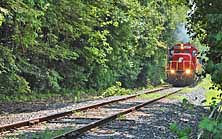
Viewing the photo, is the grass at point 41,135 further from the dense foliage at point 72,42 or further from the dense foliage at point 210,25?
the dense foliage at point 72,42

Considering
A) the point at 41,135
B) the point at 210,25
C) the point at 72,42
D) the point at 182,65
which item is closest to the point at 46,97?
the point at 72,42

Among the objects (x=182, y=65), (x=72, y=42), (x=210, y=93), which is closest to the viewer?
(x=72, y=42)

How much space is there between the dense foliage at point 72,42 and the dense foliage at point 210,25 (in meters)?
3.50

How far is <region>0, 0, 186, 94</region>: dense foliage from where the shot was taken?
1675 cm

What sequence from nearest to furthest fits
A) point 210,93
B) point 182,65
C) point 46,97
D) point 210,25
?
point 210,25 < point 46,97 < point 210,93 < point 182,65

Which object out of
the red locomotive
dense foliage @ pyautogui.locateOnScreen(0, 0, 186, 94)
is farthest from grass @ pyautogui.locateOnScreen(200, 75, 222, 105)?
the red locomotive

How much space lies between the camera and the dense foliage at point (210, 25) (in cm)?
561

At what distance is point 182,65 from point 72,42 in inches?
622

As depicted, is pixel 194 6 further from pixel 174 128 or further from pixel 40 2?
pixel 174 128

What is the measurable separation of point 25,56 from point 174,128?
51.1 ft

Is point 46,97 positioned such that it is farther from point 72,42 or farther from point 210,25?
point 210,25

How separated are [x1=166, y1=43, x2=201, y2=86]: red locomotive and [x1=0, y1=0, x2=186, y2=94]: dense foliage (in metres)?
2.73

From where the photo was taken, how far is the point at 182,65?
38.8 meters

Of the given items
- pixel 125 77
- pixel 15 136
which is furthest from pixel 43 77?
pixel 125 77
